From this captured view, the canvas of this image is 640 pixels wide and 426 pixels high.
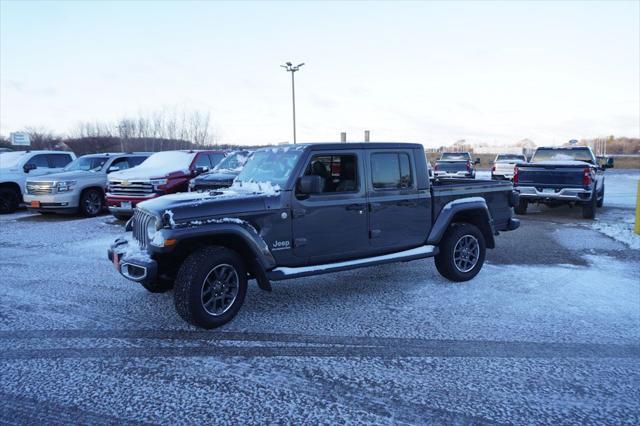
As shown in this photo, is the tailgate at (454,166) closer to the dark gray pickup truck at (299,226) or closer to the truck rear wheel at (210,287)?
the dark gray pickup truck at (299,226)

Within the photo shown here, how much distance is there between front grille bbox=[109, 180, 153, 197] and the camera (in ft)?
37.9

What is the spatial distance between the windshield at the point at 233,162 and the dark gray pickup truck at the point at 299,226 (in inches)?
257

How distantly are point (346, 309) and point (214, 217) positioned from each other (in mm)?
1831

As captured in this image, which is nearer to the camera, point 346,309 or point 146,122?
point 346,309

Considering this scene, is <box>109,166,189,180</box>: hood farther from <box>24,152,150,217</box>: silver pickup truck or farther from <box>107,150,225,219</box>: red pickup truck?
<box>24,152,150,217</box>: silver pickup truck

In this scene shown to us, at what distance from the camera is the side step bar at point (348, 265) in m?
5.07

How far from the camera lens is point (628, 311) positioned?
543 centimetres

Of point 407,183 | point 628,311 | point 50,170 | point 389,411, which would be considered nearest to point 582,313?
point 628,311

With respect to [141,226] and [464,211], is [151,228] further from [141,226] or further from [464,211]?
[464,211]

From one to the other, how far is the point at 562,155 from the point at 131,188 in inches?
504

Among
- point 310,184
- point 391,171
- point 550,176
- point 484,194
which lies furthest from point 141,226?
point 550,176

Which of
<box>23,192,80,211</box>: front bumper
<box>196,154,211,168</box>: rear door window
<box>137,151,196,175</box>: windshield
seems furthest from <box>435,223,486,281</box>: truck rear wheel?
<box>23,192,80,211</box>: front bumper

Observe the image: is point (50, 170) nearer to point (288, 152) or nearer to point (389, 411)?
point (288, 152)

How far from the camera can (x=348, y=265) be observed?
217 inches
